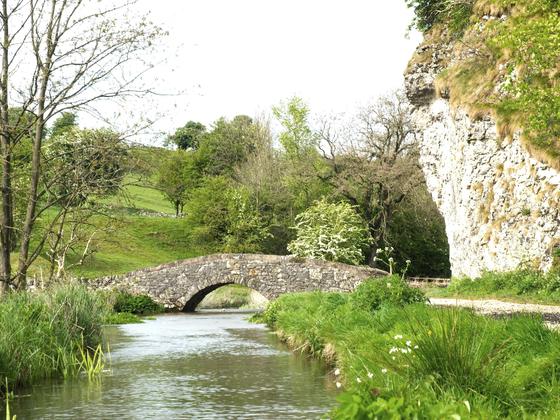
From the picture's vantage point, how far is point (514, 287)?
21812 mm

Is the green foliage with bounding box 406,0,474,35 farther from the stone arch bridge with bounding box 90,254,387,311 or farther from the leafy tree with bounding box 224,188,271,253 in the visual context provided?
the leafy tree with bounding box 224,188,271,253

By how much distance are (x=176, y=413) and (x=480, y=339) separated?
4476 mm

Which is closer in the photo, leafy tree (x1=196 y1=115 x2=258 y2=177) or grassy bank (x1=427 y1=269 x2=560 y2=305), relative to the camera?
grassy bank (x1=427 y1=269 x2=560 y2=305)

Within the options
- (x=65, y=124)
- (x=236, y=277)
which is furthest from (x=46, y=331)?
(x=236, y=277)

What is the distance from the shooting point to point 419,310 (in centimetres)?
1158

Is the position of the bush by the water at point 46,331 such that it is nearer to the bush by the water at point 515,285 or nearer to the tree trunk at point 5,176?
the tree trunk at point 5,176

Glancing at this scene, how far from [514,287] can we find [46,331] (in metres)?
14.3

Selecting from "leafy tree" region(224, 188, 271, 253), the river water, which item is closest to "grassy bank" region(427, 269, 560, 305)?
the river water

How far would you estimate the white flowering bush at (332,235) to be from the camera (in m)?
45.1

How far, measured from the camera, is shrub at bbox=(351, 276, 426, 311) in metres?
14.7

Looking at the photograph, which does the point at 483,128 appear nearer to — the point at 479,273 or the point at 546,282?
the point at 479,273

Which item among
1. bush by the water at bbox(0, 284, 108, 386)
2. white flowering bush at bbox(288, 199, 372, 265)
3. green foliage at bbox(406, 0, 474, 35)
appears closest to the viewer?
bush by the water at bbox(0, 284, 108, 386)

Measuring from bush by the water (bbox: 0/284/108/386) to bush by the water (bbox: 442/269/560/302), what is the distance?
11.7 metres

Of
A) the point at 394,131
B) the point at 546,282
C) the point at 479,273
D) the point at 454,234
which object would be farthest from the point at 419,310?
the point at 394,131
